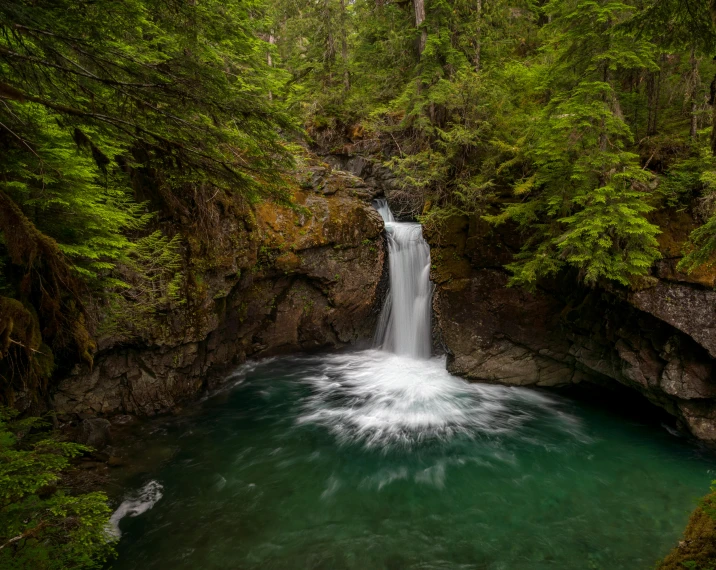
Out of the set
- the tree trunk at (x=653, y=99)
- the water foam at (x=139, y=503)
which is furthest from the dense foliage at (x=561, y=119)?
the water foam at (x=139, y=503)

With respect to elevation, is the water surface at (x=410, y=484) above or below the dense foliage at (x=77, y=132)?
below

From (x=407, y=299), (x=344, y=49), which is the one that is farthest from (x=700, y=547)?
(x=344, y=49)

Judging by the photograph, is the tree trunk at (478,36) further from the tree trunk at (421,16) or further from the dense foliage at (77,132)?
the dense foliage at (77,132)

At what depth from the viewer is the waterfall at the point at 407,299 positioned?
42.4 feet

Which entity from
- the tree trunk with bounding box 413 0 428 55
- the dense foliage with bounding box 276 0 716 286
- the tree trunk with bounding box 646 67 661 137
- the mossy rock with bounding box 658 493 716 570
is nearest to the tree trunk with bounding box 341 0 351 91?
the dense foliage with bounding box 276 0 716 286

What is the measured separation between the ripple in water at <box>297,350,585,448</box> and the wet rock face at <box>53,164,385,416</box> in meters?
1.96

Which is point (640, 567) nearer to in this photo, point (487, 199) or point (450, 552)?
point (450, 552)

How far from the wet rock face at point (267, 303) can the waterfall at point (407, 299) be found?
535 mm

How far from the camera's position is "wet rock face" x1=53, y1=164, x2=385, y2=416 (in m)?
8.79

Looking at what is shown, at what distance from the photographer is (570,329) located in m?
10.2

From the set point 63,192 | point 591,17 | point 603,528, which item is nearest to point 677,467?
point 603,528

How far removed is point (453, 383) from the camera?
436 inches

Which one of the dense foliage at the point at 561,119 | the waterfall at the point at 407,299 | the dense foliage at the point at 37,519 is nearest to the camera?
the dense foliage at the point at 37,519

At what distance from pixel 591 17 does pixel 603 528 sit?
31.4 ft
